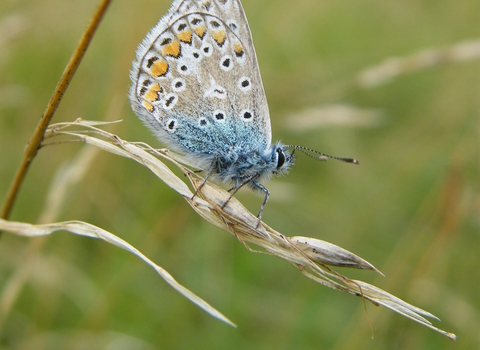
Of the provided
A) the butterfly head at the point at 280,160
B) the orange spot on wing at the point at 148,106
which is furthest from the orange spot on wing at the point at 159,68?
the butterfly head at the point at 280,160

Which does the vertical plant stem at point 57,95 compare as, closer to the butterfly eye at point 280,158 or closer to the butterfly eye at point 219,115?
the butterfly eye at point 219,115

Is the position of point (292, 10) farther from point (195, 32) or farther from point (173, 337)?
point (173, 337)

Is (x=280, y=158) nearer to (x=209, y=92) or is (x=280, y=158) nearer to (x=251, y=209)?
(x=209, y=92)

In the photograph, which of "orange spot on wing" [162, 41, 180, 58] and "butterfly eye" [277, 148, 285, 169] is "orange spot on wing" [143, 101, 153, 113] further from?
"butterfly eye" [277, 148, 285, 169]

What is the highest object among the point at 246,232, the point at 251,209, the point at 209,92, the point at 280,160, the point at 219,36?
the point at 219,36

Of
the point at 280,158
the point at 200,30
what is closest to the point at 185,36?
the point at 200,30

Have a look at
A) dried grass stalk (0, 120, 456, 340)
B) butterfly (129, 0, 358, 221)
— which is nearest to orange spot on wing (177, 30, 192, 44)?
butterfly (129, 0, 358, 221)
